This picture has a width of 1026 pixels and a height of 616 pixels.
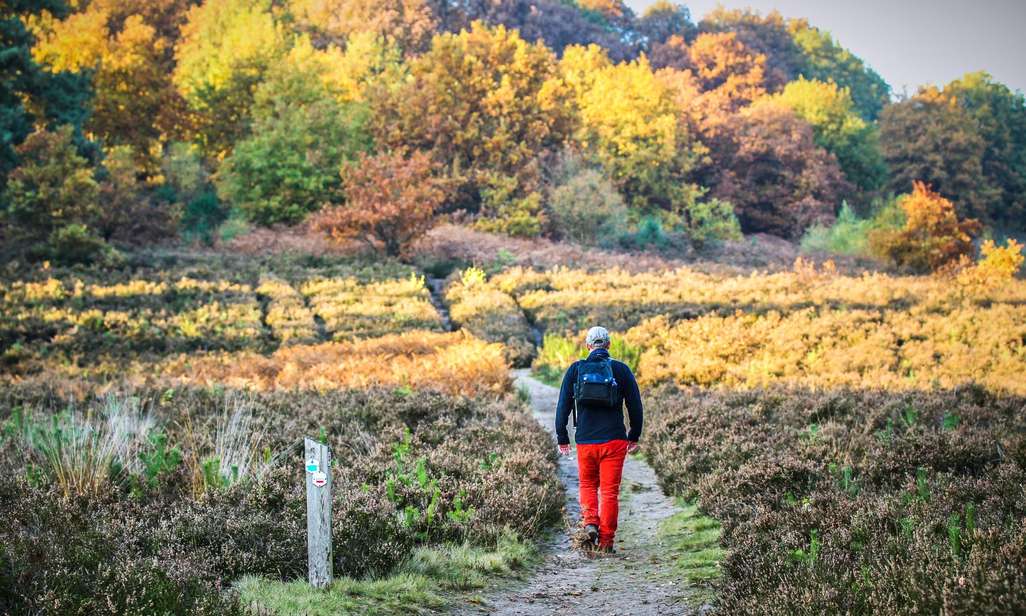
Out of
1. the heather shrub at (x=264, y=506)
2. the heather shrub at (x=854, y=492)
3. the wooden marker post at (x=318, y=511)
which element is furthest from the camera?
the wooden marker post at (x=318, y=511)

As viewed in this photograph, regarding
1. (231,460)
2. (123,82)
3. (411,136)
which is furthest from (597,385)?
(123,82)

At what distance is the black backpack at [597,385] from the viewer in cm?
716

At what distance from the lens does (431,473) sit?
8.57 metres

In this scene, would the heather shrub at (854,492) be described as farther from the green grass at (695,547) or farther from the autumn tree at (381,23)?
the autumn tree at (381,23)

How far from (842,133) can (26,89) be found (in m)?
55.6

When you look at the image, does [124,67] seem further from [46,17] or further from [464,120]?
[464,120]

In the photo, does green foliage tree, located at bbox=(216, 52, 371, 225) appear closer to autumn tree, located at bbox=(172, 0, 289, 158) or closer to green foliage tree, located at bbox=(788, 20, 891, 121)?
autumn tree, located at bbox=(172, 0, 289, 158)

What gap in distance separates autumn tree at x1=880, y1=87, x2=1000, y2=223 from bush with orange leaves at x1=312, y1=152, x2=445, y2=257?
146ft

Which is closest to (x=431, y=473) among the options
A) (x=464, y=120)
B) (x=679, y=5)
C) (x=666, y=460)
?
(x=666, y=460)

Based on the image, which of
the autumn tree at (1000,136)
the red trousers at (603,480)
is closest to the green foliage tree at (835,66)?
the autumn tree at (1000,136)

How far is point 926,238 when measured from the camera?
38250mm

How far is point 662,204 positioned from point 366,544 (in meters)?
55.8

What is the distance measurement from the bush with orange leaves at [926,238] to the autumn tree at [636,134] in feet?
57.6

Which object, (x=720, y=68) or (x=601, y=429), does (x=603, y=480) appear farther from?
(x=720, y=68)
